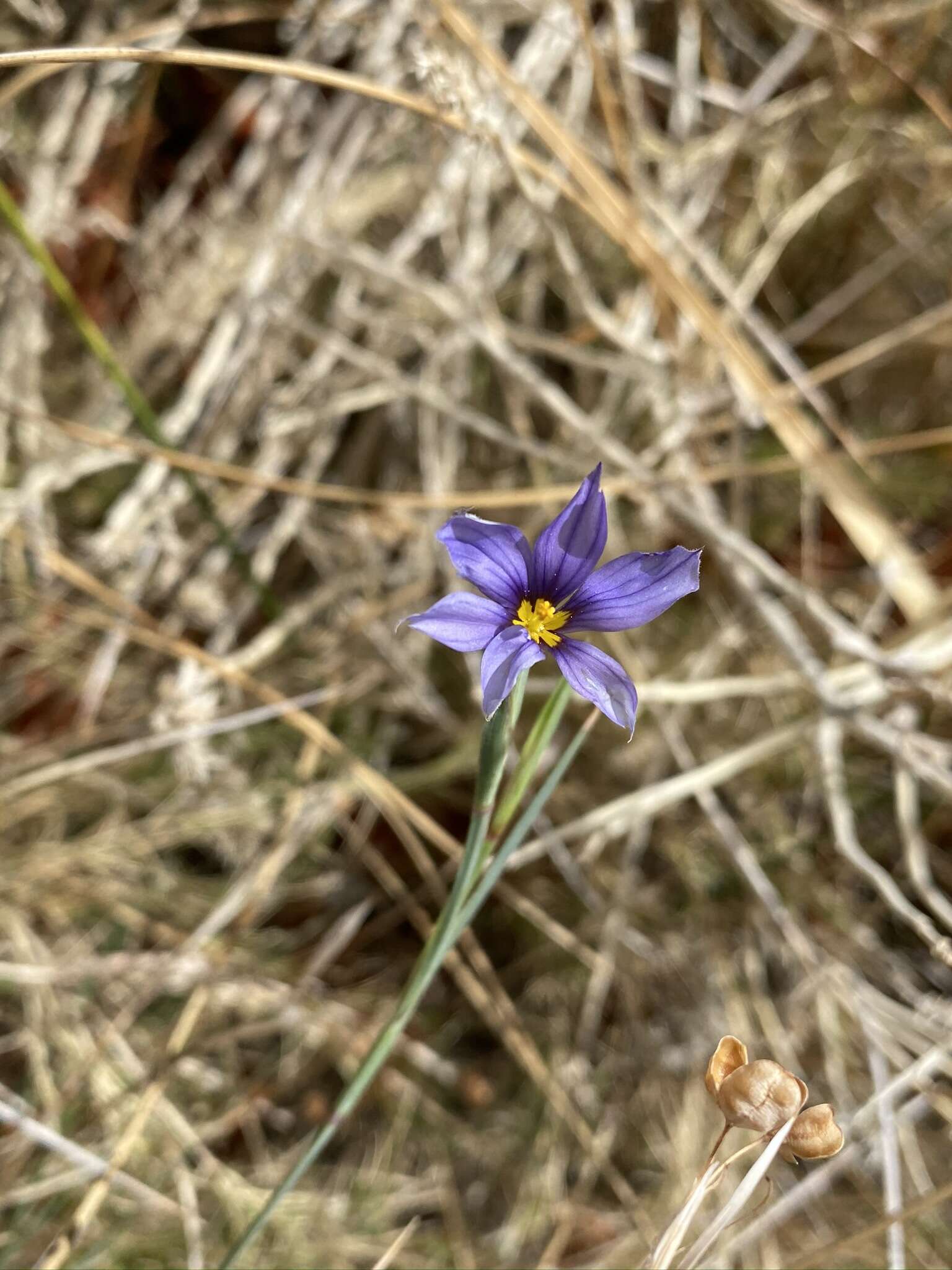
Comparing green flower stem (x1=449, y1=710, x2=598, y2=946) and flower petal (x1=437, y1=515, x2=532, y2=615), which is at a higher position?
flower petal (x1=437, y1=515, x2=532, y2=615)

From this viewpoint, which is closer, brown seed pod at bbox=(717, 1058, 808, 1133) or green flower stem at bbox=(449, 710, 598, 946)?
brown seed pod at bbox=(717, 1058, 808, 1133)

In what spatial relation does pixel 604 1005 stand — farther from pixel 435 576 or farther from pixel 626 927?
pixel 435 576

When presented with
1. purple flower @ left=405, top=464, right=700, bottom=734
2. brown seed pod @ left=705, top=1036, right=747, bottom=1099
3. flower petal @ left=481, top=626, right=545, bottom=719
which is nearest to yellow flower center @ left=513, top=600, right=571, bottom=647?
purple flower @ left=405, top=464, right=700, bottom=734

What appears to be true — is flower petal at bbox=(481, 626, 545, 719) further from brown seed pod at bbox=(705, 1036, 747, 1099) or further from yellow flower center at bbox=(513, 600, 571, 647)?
brown seed pod at bbox=(705, 1036, 747, 1099)

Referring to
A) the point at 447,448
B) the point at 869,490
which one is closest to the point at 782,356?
the point at 869,490

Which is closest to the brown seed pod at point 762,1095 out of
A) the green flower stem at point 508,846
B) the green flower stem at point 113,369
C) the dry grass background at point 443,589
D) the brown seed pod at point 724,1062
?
the brown seed pod at point 724,1062

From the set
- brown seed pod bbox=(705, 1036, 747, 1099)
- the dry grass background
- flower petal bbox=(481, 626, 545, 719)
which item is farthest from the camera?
the dry grass background

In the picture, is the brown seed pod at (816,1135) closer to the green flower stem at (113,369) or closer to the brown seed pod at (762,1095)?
the brown seed pod at (762,1095)
